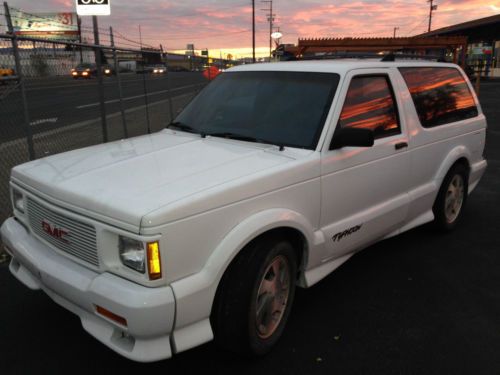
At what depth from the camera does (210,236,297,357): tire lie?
264 cm

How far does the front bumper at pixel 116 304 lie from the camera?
2.26 metres

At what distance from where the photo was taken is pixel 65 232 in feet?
8.63

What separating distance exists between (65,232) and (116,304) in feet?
2.03

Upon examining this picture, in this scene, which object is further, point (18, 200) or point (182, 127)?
point (182, 127)

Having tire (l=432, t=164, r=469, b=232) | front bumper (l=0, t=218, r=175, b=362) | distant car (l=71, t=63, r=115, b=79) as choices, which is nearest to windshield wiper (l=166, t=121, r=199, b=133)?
front bumper (l=0, t=218, r=175, b=362)

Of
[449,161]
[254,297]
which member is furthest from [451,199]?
[254,297]

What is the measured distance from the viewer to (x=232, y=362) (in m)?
2.91

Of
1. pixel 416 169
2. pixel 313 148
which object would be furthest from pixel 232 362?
pixel 416 169

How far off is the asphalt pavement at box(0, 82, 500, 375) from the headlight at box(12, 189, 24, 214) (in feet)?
2.78

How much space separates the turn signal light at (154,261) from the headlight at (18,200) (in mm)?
1401

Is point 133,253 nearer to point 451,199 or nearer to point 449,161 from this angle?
point 449,161

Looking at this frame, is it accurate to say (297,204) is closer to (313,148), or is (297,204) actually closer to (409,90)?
(313,148)

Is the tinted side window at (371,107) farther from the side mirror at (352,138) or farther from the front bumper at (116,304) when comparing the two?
the front bumper at (116,304)

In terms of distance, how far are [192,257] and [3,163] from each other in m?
6.03
